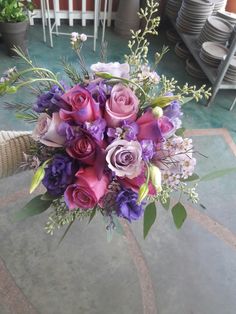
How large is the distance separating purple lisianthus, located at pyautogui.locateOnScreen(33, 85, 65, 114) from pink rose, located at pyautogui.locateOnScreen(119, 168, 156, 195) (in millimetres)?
265

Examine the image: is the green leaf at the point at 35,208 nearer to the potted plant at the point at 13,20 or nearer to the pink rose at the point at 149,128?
the pink rose at the point at 149,128

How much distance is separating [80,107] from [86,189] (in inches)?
8.2

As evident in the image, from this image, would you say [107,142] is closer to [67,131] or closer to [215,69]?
[67,131]

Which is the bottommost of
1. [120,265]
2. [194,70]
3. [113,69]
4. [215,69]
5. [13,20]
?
[120,265]

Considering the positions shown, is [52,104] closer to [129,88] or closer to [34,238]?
[129,88]

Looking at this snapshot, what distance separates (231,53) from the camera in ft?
7.17

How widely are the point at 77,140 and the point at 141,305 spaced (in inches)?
40.0

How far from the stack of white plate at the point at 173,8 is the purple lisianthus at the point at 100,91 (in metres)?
2.65

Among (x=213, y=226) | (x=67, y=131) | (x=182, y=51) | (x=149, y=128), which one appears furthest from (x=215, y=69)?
(x=67, y=131)

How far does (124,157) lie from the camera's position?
74 centimetres

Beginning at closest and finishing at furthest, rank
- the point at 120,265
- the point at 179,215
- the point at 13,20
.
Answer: the point at 179,215 < the point at 120,265 < the point at 13,20

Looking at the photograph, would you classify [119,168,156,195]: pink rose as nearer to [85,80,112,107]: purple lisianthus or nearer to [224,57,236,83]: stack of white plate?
[85,80,112,107]: purple lisianthus

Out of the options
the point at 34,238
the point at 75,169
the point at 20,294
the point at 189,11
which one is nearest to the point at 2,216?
the point at 34,238

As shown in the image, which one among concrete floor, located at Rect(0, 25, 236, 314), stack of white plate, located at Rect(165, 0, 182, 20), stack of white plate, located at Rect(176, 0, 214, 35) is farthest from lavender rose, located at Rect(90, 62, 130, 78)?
stack of white plate, located at Rect(165, 0, 182, 20)
